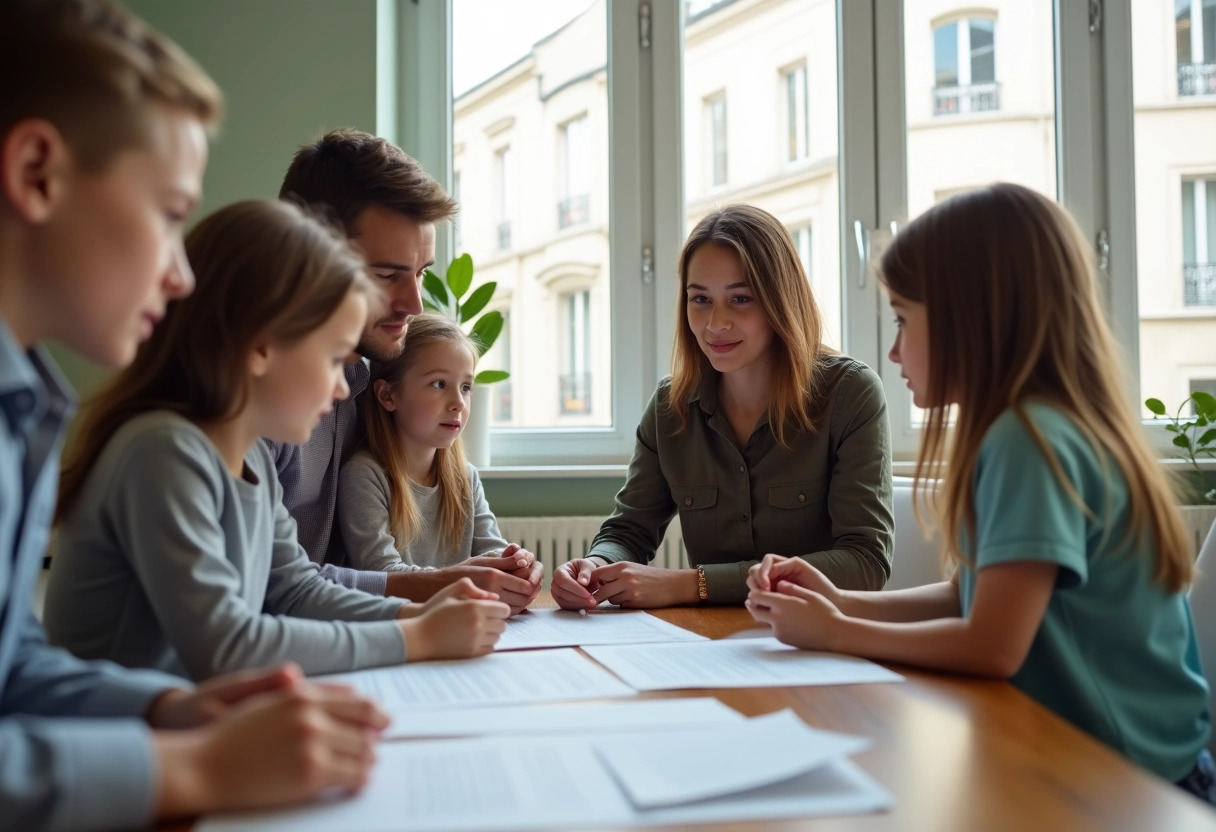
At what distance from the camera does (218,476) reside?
3.45 ft

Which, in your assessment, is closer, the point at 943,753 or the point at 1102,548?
the point at 943,753

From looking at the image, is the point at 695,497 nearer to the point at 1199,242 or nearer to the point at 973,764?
the point at 973,764

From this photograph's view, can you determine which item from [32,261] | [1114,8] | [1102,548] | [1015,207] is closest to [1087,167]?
[1114,8]

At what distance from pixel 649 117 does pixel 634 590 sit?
2094mm

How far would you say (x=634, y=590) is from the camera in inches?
63.1

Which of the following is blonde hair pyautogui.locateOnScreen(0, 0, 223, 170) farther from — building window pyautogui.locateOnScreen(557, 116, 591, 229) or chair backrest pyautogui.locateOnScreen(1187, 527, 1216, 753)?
building window pyautogui.locateOnScreen(557, 116, 591, 229)

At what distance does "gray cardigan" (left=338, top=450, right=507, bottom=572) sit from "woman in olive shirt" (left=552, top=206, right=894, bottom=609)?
0.86 ft

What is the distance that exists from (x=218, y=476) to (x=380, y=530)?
30.1 inches

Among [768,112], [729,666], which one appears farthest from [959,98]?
[729,666]

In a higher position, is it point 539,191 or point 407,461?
point 539,191

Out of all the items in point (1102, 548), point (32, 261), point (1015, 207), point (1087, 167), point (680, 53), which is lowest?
point (1102, 548)

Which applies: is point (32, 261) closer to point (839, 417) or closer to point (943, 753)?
point (943, 753)

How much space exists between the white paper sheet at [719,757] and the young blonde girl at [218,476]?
1.23ft

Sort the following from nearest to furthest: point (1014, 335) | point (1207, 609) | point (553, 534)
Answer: point (1014, 335)
point (1207, 609)
point (553, 534)
